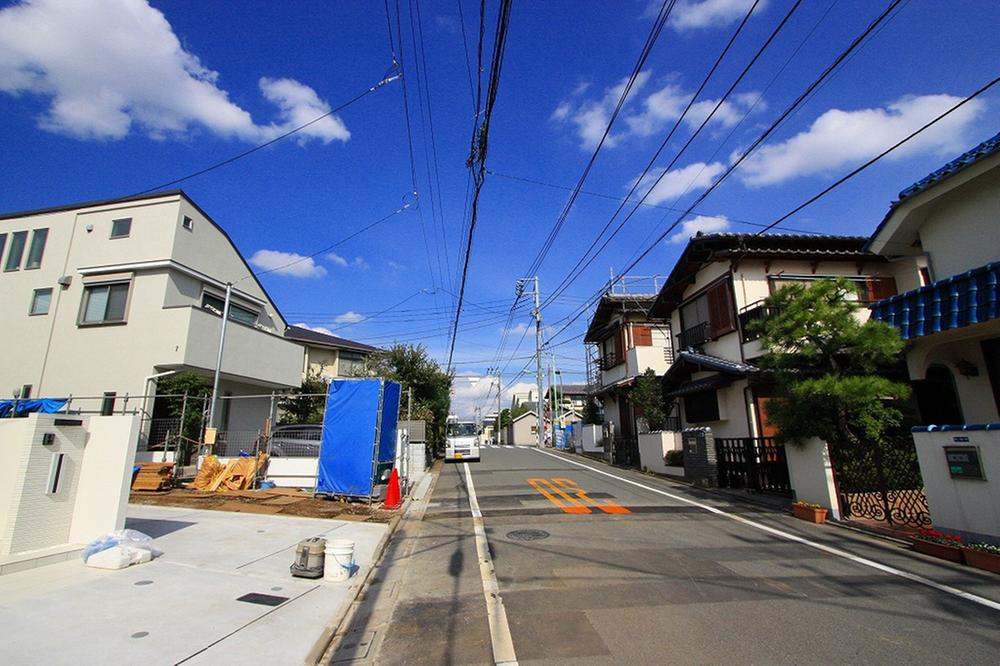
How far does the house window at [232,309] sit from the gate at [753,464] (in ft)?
56.0

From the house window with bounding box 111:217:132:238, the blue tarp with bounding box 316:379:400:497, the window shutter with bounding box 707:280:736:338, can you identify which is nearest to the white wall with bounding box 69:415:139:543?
the blue tarp with bounding box 316:379:400:497

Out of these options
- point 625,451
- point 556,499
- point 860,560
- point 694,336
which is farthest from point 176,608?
point 625,451

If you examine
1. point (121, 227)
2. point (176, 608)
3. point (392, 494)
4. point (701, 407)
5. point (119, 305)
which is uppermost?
point (121, 227)

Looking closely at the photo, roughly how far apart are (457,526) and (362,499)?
3.37 m

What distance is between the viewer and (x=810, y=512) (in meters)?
8.55

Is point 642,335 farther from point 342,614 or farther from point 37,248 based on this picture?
point 37,248

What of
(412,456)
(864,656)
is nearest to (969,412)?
(864,656)

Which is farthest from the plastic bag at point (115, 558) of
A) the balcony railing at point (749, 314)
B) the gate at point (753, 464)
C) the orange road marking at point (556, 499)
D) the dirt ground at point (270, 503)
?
the balcony railing at point (749, 314)

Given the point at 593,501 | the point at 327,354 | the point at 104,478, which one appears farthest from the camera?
the point at 327,354

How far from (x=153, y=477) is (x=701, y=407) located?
55.3 ft

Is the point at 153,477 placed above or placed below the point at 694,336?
below

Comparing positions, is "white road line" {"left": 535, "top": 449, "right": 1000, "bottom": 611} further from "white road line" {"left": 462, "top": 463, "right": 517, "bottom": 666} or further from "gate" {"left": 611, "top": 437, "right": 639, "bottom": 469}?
"gate" {"left": 611, "top": 437, "right": 639, "bottom": 469}

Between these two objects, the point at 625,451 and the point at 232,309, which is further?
the point at 625,451

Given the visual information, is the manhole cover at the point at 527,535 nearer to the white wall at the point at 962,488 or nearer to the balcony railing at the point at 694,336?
the white wall at the point at 962,488
